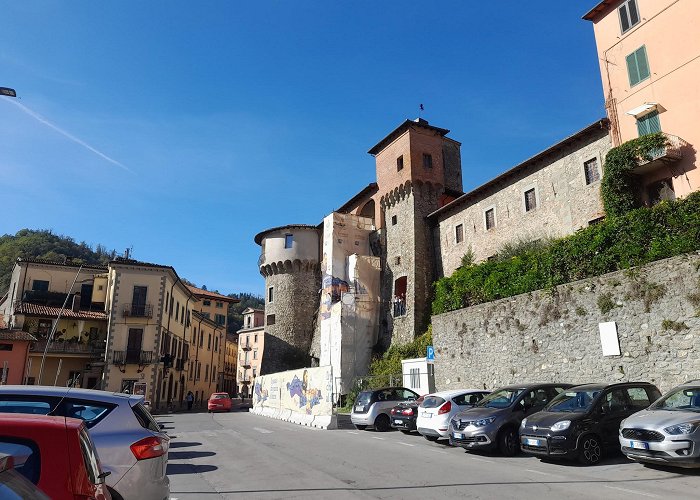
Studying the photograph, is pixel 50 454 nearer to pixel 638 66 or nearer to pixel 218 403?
pixel 638 66

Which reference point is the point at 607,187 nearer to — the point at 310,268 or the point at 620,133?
the point at 620,133

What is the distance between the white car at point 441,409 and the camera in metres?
13.4

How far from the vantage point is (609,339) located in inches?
602

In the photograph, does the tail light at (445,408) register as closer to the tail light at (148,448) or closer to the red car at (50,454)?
the tail light at (148,448)

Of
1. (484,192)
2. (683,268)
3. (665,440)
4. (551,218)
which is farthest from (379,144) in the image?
(665,440)

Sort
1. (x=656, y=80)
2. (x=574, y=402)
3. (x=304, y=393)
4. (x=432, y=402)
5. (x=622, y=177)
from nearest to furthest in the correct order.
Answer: (x=574, y=402) < (x=432, y=402) < (x=656, y=80) < (x=622, y=177) < (x=304, y=393)

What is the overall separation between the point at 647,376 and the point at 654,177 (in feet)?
32.8

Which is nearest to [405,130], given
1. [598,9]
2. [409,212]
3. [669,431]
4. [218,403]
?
[409,212]

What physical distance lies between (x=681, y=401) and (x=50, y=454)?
34.6ft

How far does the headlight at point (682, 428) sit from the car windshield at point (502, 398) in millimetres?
3857

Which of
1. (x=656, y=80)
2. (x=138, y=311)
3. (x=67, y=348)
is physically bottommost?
(x=67, y=348)

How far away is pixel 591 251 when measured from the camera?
16.9 meters

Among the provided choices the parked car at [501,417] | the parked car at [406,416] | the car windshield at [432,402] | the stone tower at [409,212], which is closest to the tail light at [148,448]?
the parked car at [501,417]

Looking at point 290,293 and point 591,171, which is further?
point 290,293
